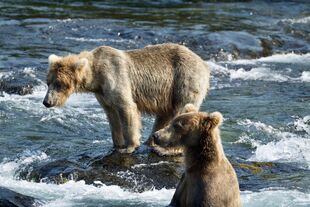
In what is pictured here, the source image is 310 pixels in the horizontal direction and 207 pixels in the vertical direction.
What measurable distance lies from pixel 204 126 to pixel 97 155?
318 cm

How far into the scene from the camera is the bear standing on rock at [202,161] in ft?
25.1

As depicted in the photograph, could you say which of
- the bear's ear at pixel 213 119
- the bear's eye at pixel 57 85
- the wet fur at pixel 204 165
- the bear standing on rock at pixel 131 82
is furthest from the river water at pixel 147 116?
the bear's ear at pixel 213 119

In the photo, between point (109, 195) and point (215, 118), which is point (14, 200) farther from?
point (215, 118)

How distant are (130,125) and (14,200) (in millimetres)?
2405

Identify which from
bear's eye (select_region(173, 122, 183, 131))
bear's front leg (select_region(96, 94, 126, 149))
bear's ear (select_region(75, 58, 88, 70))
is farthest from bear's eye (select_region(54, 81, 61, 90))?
bear's eye (select_region(173, 122, 183, 131))

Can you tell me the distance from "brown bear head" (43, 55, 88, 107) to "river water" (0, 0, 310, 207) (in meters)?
0.83

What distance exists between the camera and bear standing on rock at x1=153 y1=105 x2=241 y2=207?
766cm

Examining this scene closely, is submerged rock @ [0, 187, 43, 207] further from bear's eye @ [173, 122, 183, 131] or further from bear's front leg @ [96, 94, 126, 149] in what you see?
bear's front leg @ [96, 94, 126, 149]

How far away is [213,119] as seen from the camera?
764 centimetres

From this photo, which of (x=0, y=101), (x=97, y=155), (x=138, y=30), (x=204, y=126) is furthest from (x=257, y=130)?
(x=138, y=30)

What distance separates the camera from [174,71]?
35.3 ft

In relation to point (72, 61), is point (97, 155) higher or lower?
lower

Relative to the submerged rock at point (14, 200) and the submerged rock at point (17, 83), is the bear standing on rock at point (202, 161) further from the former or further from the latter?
the submerged rock at point (17, 83)

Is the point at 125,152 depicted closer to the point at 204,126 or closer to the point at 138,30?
the point at 204,126
